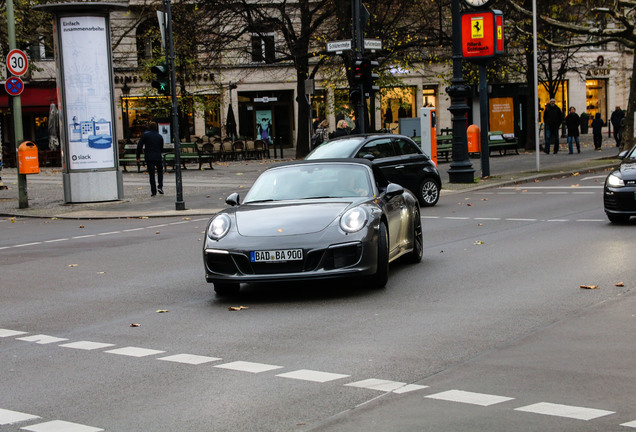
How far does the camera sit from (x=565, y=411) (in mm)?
5387

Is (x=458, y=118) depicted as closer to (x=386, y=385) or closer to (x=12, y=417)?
(x=386, y=385)

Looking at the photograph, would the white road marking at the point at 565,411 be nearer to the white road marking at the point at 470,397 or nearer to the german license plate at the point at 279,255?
the white road marking at the point at 470,397

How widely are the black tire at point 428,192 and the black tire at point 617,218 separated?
5558 mm

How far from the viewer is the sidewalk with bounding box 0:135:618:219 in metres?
23.0

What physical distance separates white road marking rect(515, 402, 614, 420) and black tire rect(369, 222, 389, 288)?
4517 mm

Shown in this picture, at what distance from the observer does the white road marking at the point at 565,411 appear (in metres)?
5.29

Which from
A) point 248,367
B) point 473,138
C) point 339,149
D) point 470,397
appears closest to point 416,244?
point 248,367

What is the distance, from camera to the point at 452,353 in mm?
7023

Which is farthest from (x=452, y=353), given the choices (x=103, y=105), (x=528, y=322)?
(x=103, y=105)

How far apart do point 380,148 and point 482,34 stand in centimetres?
802

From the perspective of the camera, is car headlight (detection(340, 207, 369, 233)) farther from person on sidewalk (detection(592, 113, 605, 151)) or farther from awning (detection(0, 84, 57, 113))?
awning (detection(0, 84, 57, 113))

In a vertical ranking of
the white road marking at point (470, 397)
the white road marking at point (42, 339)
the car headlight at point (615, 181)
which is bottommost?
the white road marking at point (42, 339)

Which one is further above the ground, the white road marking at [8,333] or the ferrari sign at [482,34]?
the ferrari sign at [482,34]

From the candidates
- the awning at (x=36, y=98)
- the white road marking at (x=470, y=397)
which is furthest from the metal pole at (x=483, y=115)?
the awning at (x=36, y=98)
